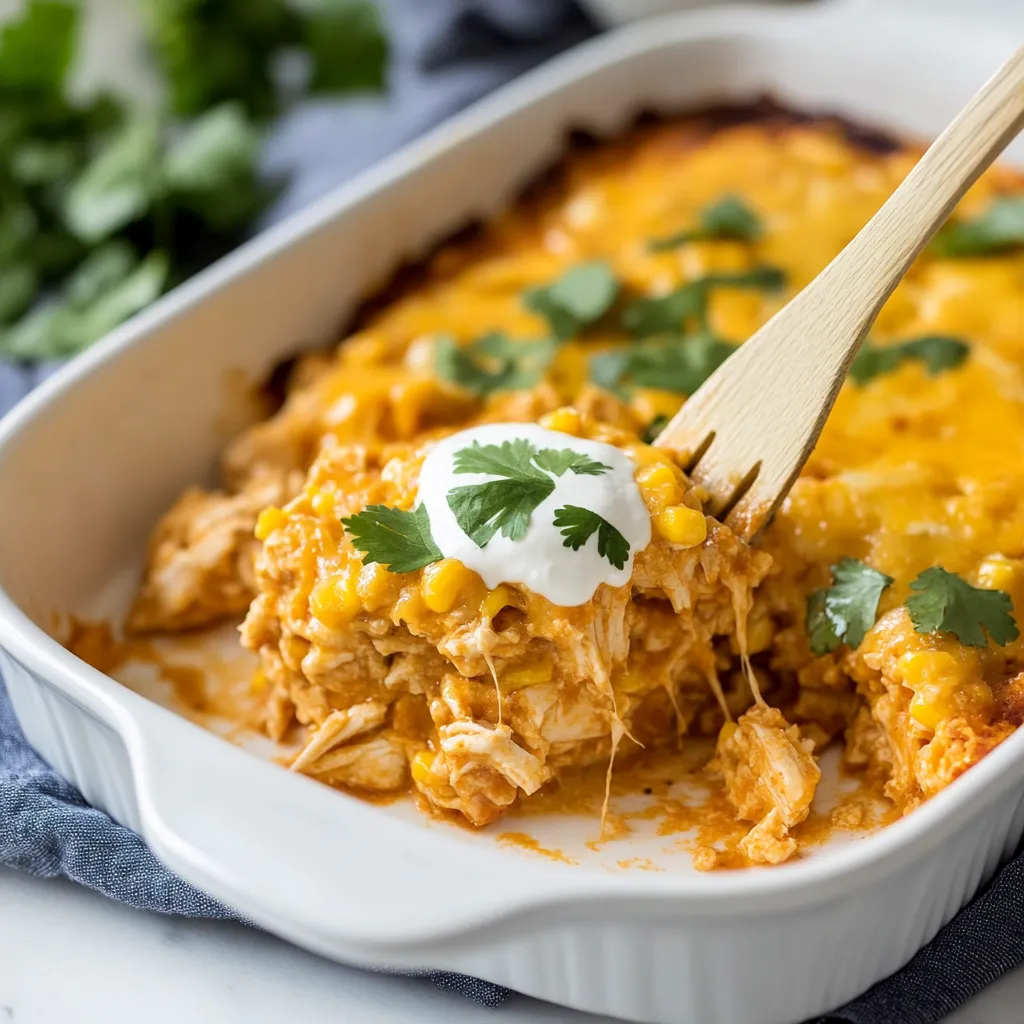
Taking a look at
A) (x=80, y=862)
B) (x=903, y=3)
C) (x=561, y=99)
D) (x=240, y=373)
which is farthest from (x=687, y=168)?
(x=80, y=862)

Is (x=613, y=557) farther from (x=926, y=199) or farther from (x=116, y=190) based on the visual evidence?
(x=116, y=190)

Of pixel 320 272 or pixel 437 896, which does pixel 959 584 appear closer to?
pixel 437 896

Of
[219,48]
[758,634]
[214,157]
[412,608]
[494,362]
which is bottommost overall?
[758,634]

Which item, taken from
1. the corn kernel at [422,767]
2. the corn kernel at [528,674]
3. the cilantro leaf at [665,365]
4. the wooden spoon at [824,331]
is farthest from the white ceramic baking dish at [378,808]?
the cilantro leaf at [665,365]

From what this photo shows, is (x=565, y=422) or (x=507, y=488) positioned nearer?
(x=507, y=488)

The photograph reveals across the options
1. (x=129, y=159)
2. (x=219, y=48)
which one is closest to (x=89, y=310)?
(x=129, y=159)

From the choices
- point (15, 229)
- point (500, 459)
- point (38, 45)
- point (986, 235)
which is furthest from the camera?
point (38, 45)

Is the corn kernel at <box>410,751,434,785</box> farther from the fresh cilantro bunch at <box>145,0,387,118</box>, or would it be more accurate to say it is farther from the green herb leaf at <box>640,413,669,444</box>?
the fresh cilantro bunch at <box>145,0,387,118</box>
